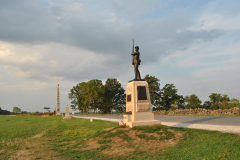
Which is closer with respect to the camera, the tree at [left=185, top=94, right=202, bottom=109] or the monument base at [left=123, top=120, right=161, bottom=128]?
the monument base at [left=123, top=120, right=161, bottom=128]

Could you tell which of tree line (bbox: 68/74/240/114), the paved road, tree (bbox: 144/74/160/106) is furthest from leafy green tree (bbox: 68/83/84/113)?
the paved road

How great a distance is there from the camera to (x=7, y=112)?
72.8m

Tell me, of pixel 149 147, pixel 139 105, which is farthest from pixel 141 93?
pixel 149 147

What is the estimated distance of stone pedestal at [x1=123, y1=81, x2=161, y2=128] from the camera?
970 cm

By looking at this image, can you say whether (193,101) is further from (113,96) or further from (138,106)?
(138,106)

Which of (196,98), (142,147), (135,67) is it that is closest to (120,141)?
(142,147)

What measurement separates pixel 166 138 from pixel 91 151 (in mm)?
3071

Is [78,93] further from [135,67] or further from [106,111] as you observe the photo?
[135,67]

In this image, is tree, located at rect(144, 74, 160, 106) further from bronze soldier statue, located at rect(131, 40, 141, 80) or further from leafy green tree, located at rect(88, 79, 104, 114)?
bronze soldier statue, located at rect(131, 40, 141, 80)

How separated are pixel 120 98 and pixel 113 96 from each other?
2367 millimetres

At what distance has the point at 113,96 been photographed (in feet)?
186

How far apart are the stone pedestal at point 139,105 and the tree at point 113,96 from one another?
45602 mm

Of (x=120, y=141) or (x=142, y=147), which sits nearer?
(x=142, y=147)

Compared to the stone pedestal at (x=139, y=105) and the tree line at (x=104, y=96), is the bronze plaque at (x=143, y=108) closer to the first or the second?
the stone pedestal at (x=139, y=105)
